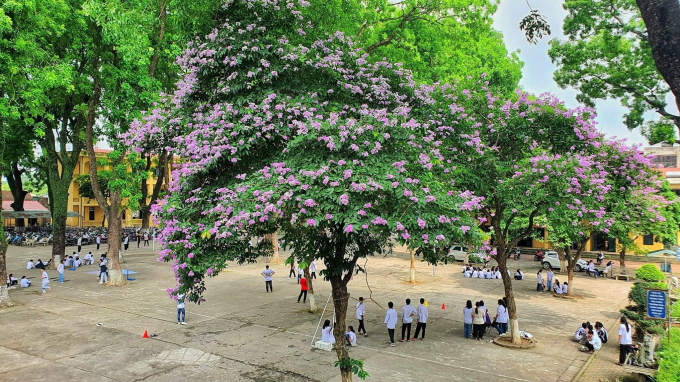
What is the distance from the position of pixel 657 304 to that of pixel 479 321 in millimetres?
4529

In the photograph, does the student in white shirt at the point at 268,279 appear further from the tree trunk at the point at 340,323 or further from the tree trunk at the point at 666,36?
the tree trunk at the point at 666,36

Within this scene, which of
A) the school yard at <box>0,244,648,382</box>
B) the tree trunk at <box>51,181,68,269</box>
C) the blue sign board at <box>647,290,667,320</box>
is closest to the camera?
the school yard at <box>0,244,648,382</box>

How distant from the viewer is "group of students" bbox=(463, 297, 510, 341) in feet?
42.8

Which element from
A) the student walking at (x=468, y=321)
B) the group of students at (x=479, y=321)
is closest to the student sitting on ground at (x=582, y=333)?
the group of students at (x=479, y=321)

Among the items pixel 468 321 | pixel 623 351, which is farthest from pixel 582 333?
pixel 468 321

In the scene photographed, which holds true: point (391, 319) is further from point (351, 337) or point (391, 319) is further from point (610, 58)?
point (610, 58)

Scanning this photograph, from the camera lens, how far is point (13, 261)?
28719mm

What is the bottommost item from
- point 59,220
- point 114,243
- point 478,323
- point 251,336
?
point 251,336

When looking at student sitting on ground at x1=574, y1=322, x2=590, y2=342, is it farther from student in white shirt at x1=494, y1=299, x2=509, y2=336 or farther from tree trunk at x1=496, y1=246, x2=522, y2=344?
student in white shirt at x1=494, y1=299, x2=509, y2=336

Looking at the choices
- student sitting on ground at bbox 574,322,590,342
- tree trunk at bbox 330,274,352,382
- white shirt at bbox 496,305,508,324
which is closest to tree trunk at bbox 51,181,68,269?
tree trunk at bbox 330,274,352,382

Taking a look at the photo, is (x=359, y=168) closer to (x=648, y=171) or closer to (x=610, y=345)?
(x=610, y=345)

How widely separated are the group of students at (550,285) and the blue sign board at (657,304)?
8.97 meters

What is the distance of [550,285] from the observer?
2094 cm

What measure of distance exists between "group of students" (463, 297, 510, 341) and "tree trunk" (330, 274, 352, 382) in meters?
5.97
